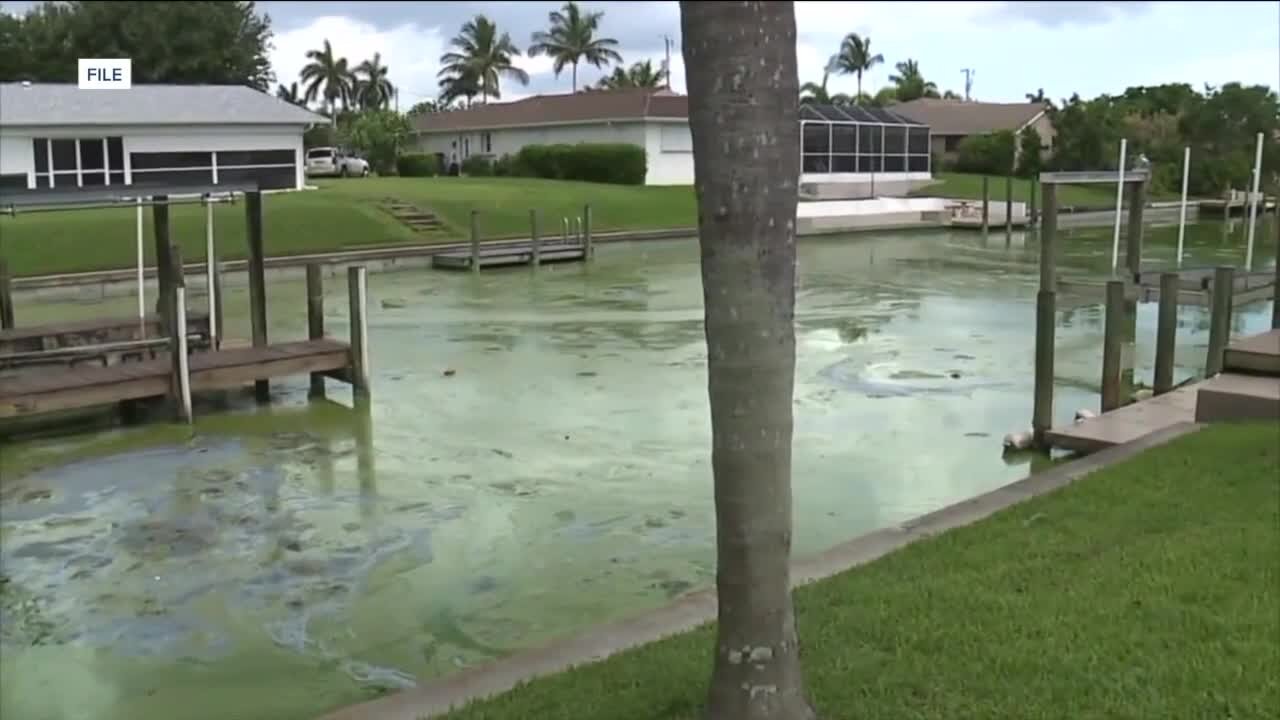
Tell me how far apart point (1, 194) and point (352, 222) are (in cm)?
1941

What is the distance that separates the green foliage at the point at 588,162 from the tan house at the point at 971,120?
20.9 meters

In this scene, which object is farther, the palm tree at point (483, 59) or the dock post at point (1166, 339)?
the palm tree at point (483, 59)

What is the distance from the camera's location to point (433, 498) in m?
9.30

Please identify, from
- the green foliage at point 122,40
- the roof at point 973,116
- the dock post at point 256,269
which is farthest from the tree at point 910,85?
the dock post at point 256,269

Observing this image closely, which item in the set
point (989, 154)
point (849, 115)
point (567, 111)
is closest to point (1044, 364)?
point (849, 115)

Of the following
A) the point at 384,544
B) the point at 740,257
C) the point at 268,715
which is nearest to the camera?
the point at 740,257

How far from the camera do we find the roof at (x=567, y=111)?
46.8 m

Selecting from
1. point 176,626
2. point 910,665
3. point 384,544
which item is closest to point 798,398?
point 384,544

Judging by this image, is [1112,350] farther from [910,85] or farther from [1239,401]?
[910,85]

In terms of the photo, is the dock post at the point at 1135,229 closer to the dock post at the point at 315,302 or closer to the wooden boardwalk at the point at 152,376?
the dock post at the point at 315,302

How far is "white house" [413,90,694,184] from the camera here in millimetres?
46312

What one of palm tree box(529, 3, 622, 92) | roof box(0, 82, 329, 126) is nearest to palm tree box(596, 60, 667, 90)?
palm tree box(529, 3, 622, 92)

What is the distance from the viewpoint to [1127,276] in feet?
53.7

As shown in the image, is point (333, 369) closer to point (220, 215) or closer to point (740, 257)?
point (740, 257)
